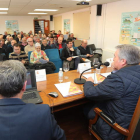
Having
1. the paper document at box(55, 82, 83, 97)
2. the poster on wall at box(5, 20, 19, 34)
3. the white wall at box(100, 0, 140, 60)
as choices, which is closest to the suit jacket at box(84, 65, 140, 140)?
the paper document at box(55, 82, 83, 97)

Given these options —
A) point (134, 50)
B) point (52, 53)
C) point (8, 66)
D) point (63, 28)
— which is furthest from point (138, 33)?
point (63, 28)

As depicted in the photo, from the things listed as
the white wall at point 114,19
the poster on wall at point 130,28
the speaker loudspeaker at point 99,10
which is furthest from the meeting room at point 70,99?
the speaker loudspeaker at point 99,10

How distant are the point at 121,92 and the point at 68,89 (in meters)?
0.64

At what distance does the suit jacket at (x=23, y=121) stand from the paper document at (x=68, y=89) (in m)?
0.70

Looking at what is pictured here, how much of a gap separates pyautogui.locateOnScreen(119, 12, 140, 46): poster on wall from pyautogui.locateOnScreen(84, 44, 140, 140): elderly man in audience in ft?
11.4

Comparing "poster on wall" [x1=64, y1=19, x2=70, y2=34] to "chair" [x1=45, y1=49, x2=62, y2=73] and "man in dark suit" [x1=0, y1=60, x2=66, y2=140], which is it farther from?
"man in dark suit" [x1=0, y1=60, x2=66, y2=140]

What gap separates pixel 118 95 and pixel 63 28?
8.57m

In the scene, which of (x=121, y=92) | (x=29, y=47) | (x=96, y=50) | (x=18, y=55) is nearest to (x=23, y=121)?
(x=121, y=92)

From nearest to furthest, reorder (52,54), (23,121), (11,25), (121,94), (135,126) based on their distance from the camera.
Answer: (23,121) < (135,126) < (121,94) < (52,54) < (11,25)

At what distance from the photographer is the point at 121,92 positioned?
48.1 inches

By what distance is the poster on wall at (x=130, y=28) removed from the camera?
14.2 feet

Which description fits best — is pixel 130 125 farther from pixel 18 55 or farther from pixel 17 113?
pixel 18 55

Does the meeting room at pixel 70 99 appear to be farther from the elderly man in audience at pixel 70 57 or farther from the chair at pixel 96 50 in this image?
the chair at pixel 96 50

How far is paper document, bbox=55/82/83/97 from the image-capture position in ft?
5.05
